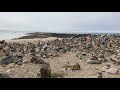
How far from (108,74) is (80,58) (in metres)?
2.71

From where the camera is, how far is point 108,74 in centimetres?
658

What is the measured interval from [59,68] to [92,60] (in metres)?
1.39
